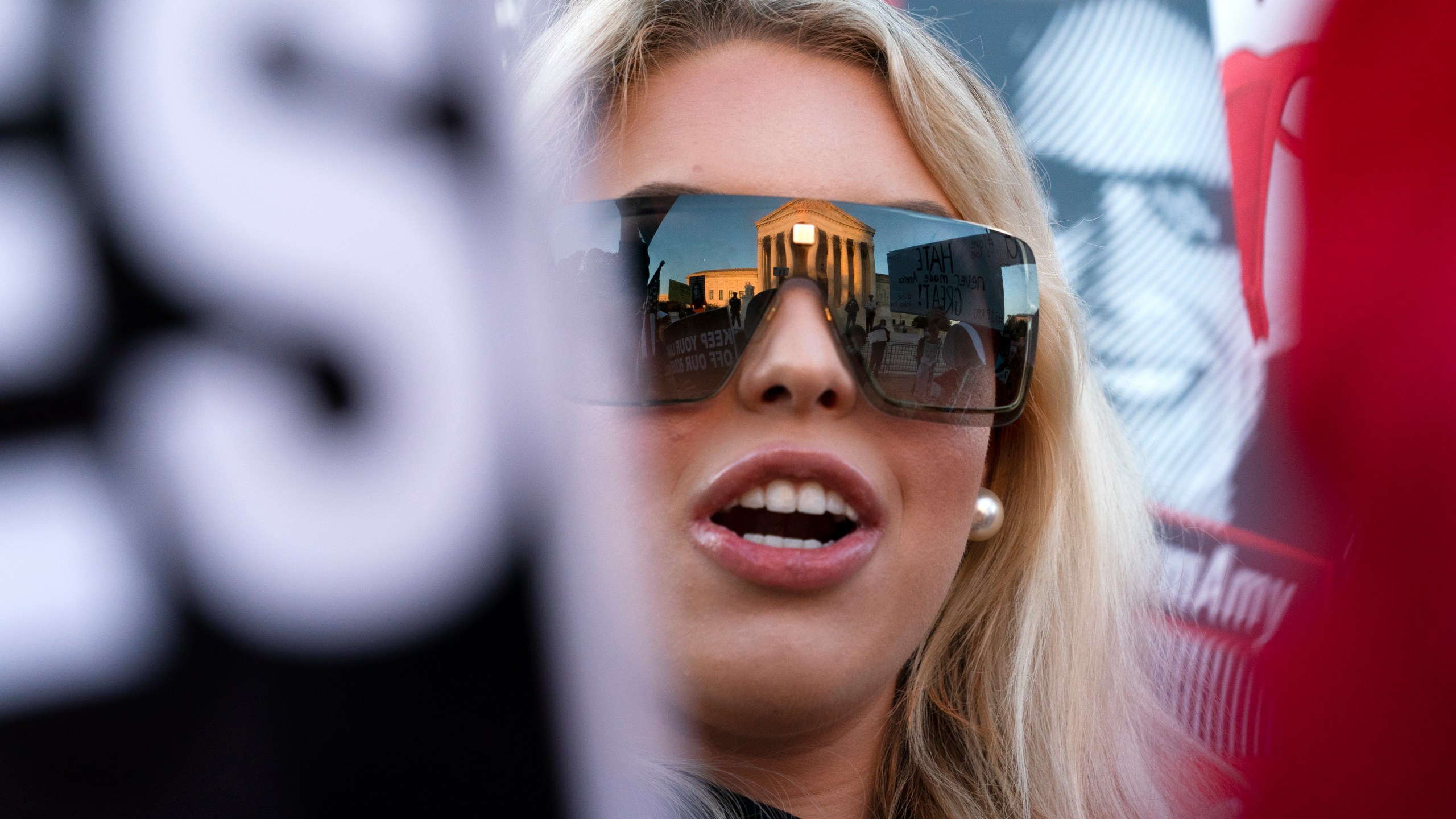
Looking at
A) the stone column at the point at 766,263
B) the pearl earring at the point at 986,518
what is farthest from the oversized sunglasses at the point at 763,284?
the pearl earring at the point at 986,518

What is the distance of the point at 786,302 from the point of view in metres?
1.05

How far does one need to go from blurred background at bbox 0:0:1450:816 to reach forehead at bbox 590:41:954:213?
18 centimetres

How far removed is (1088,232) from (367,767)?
1.84 m

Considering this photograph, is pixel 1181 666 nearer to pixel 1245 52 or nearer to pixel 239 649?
pixel 1245 52

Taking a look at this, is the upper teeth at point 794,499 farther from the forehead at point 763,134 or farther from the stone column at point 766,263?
the forehead at point 763,134

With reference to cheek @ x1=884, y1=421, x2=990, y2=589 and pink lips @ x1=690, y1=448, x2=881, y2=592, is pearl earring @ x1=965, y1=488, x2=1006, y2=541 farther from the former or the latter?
pink lips @ x1=690, y1=448, x2=881, y2=592

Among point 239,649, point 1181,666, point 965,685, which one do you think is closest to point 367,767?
point 239,649

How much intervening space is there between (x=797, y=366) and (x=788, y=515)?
16cm

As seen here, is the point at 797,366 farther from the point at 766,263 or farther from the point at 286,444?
the point at 286,444

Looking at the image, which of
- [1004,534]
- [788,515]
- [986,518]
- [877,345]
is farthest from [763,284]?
[1004,534]

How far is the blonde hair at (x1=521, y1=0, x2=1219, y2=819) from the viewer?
1238mm

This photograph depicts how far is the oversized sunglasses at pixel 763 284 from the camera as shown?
40.6 inches

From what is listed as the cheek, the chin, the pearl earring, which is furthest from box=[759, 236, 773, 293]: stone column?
the pearl earring

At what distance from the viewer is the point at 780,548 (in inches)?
39.9
